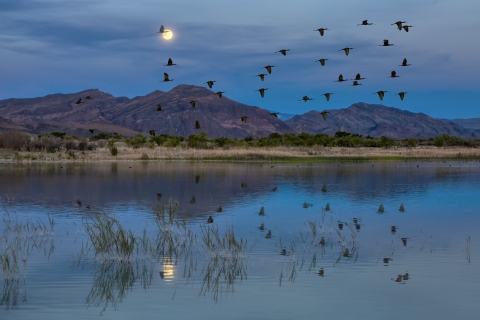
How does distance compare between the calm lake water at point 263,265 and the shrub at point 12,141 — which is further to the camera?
the shrub at point 12,141

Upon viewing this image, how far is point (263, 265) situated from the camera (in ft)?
45.9

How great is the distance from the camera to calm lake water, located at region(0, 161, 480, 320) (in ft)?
35.7

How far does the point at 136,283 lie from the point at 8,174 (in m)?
34.8

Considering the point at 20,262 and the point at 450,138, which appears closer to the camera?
the point at 20,262

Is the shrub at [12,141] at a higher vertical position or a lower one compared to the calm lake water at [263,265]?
higher

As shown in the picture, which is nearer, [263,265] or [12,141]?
[263,265]

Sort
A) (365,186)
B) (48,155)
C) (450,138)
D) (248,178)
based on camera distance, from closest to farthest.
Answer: (365,186)
(248,178)
(48,155)
(450,138)

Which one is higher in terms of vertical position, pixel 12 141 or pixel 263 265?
pixel 12 141

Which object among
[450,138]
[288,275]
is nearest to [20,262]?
[288,275]

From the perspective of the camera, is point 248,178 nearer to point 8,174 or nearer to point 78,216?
point 8,174

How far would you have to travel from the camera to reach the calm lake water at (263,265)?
10867mm

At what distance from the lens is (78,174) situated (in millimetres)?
45281

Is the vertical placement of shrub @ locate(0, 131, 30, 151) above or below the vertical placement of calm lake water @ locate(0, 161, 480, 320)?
above

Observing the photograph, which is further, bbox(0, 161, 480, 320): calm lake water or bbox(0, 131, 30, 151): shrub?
bbox(0, 131, 30, 151): shrub
